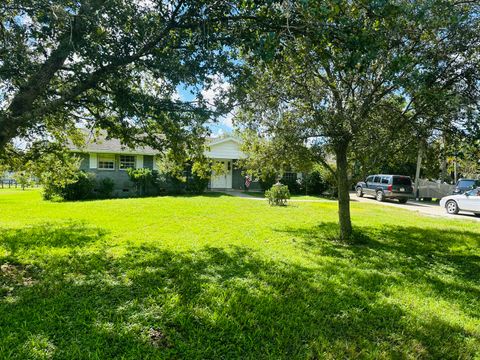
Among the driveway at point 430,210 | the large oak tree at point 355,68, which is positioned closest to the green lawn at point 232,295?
the large oak tree at point 355,68

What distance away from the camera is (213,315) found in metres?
3.55

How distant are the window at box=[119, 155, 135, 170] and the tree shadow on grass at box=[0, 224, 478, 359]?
15.8 meters

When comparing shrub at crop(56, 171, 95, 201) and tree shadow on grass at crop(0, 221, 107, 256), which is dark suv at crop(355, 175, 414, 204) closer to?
tree shadow on grass at crop(0, 221, 107, 256)

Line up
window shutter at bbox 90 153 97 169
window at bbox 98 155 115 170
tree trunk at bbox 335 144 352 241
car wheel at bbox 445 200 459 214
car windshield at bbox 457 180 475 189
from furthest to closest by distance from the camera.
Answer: window at bbox 98 155 115 170 → window shutter at bbox 90 153 97 169 → car windshield at bbox 457 180 475 189 → car wheel at bbox 445 200 459 214 → tree trunk at bbox 335 144 352 241

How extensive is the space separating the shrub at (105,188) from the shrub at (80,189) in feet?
2.95

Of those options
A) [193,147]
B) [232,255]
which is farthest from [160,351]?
[193,147]

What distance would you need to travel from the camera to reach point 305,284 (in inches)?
183

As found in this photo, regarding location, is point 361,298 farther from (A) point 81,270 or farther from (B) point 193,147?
(A) point 81,270

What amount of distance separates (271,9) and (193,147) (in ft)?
9.34

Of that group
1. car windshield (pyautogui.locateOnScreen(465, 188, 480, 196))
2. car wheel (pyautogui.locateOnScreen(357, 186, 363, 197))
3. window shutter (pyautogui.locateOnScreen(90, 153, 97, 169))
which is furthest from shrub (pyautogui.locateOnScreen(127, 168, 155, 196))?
car windshield (pyautogui.locateOnScreen(465, 188, 480, 196))

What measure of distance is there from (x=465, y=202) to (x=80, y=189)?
19799 mm

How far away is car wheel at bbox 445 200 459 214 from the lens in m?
14.8

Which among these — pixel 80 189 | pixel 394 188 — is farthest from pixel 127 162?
pixel 394 188

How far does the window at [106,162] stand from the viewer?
1977 cm
